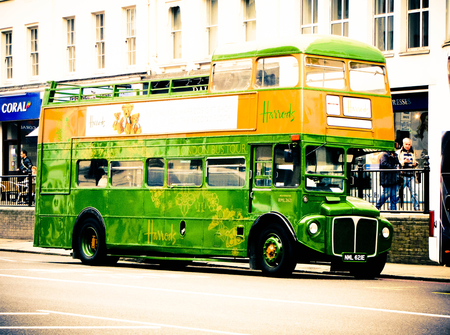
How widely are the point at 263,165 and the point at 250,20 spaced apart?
12.4m

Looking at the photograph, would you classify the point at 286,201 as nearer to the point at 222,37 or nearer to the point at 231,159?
the point at 231,159

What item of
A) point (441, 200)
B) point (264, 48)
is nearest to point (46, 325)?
point (441, 200)

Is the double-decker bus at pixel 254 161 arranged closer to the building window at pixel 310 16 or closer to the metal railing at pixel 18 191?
the building window at pixel 310 16

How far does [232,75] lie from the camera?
15.1 meters

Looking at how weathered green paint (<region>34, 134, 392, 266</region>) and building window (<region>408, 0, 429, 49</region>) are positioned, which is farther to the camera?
building window (<region>408, 0, 429, 49</region>)

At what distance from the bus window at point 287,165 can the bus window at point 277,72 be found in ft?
3.91

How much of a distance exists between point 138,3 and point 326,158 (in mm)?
16855

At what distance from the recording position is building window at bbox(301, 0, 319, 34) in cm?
2411

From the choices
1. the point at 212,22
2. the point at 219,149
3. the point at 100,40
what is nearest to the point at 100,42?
the point at 100,40

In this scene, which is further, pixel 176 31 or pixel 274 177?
pixel 176 31

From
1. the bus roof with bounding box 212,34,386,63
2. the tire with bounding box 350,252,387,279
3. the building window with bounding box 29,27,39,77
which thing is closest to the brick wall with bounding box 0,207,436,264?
the tire with bounding box 350,252,387,279

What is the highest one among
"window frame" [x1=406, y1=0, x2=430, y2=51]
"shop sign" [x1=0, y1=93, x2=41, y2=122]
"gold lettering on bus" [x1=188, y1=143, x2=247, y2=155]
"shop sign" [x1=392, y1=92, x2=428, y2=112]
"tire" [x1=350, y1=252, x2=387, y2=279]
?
"window frame" [x1=406, y1=0, x2=430, y2=51]

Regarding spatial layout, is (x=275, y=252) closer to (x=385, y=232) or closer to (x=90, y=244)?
(x=385, y=232)

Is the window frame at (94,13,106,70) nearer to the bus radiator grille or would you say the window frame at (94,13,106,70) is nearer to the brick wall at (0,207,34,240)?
the brick wall at (0,207,34,240)
